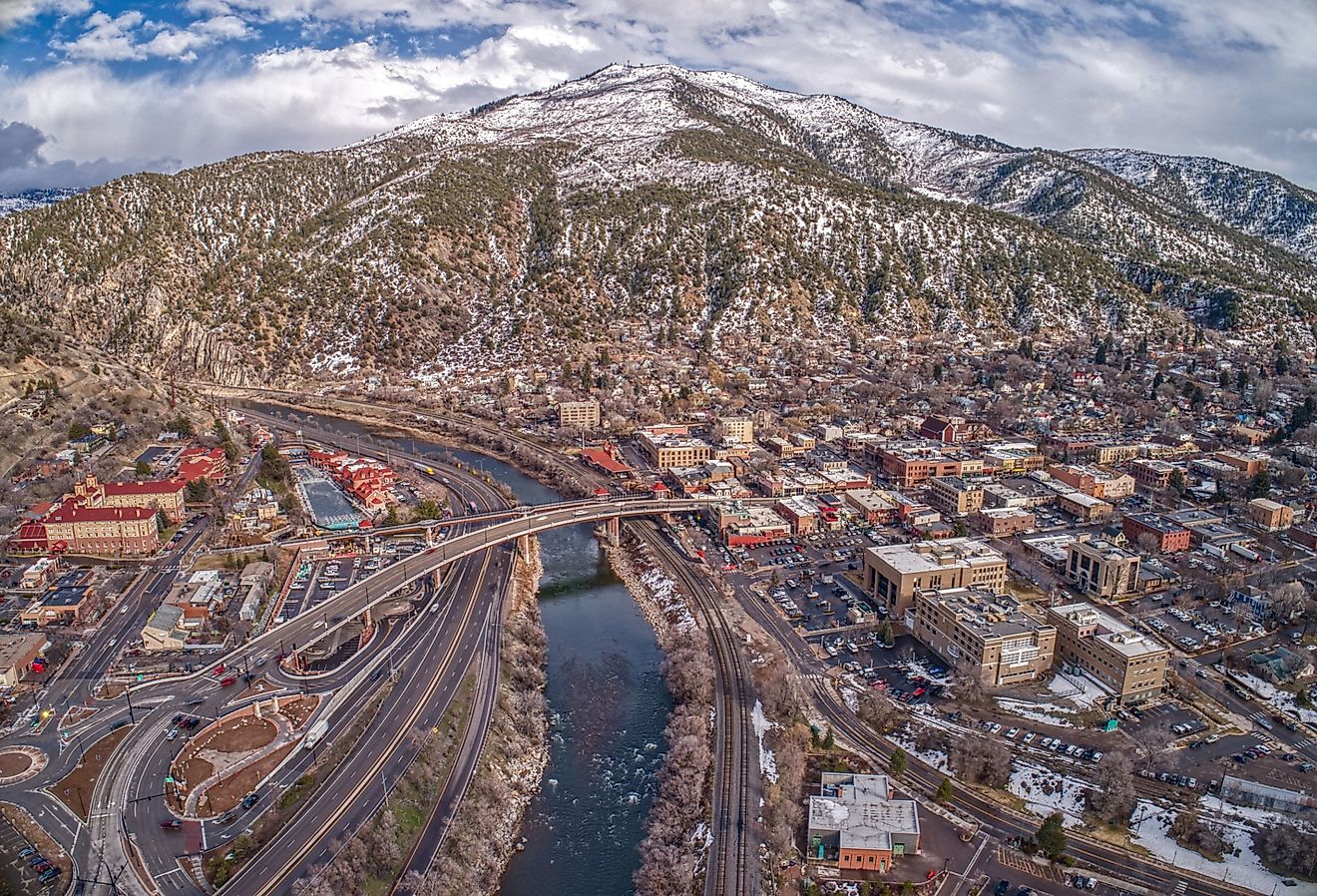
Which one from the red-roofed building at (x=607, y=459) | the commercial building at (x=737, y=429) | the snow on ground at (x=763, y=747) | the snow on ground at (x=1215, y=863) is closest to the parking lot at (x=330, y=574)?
the red-roofed building at (x=607, y=459)

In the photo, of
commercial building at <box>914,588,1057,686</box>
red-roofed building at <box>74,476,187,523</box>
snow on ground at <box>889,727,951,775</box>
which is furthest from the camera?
red-roofed building at <box>74,476,187,523</box>

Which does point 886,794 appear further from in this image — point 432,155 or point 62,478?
point 432,155

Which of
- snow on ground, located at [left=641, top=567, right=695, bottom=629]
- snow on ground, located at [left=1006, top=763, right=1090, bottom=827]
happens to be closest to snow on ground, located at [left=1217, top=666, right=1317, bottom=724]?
snow on ground, located at [left=1006, top=763, right=1090, bottom=827]

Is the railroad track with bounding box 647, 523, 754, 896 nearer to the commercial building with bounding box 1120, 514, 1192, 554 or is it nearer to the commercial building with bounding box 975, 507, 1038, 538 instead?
the commercial building with bounding box 975, 507, 1038, 538

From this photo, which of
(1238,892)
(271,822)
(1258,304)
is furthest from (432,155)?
(1238,892)

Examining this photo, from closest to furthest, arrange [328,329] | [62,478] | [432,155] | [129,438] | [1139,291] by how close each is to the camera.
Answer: [62,478]
[129,438]
[328,329]
[1139,291]
[432,155]

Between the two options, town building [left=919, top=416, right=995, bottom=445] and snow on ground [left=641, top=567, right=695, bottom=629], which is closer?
snow on ground [left=641, top=567, right=695, bottom=629]

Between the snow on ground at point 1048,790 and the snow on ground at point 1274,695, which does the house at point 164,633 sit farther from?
the snow on ground at point 1274,695
